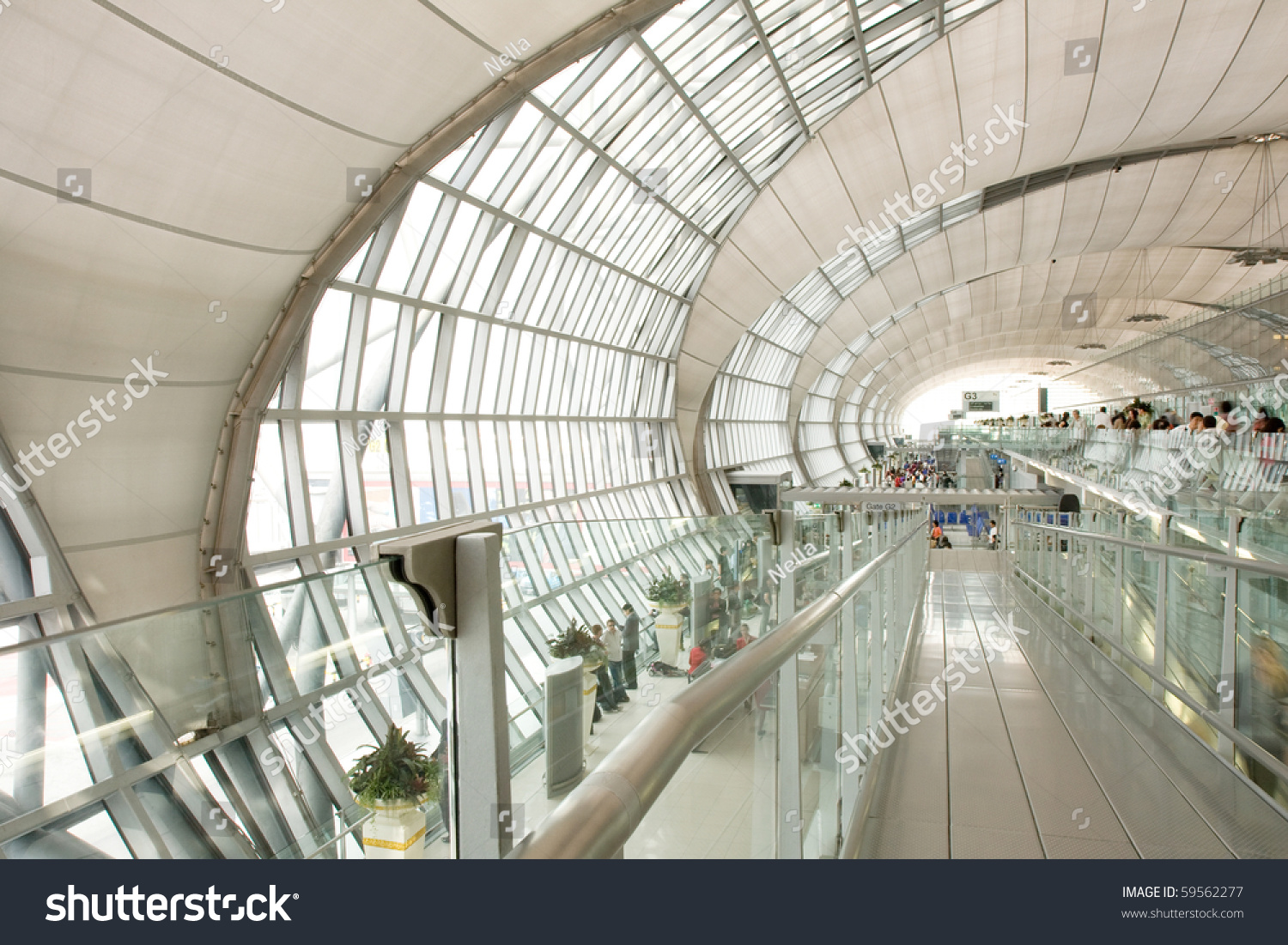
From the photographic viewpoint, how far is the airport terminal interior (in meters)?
1.43

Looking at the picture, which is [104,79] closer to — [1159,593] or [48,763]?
[48,763]

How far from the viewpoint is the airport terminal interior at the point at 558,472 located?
4.68 feet

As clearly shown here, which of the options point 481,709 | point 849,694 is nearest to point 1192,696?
point 849,694

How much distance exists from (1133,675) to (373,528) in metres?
13.8

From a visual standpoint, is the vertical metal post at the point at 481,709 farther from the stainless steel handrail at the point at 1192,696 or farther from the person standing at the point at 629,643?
the stainless steel handrail at the point at 1192,696

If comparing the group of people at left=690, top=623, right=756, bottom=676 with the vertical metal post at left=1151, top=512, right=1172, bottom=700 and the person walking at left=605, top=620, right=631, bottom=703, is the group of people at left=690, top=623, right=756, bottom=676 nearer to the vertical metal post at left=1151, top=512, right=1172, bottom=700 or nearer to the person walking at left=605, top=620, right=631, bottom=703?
the person walking at left=605, top=620, right=631, bottom=703

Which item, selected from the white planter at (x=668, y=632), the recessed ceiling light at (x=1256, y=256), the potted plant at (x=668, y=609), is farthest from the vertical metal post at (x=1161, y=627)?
the recessed ceiling light at (x=1256, y=256)

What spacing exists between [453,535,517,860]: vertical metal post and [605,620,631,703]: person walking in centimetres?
61

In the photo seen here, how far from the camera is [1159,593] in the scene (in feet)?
19.7

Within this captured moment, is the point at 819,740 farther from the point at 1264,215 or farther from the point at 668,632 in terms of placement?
the point at 1264,215

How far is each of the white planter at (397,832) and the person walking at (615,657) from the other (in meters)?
0.61

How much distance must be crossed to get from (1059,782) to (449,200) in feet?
49.1

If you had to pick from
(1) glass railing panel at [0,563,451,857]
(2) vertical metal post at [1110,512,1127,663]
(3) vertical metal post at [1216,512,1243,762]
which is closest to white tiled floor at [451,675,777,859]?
(1) glass railing panel at [0,563,451,857]
